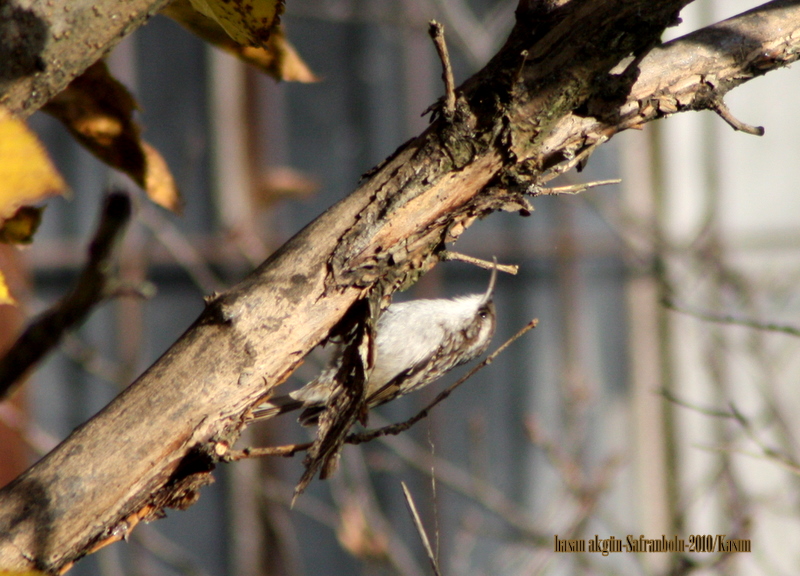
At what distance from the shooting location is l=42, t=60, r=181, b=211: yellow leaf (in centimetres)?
151

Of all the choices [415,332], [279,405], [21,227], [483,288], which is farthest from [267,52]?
[483,288]

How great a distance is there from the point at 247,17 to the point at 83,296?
81 centimetres

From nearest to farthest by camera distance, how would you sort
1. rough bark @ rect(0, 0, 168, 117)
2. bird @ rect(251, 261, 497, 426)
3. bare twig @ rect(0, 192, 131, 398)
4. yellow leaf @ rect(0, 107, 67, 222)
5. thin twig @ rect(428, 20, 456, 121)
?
yellow leaf @ rect(0, 107, 67, 222) < rough bark @ rect(0, 0, 168, 117) < thin twig @ rect(428, 20, 456, 121) < bare twig @ rect(0, 192, 131, 398) < bird @ rect(251, 261, 497, 426)

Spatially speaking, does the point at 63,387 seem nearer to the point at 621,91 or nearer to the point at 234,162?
the point at 234,162

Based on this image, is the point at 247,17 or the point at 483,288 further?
the point at 483,288

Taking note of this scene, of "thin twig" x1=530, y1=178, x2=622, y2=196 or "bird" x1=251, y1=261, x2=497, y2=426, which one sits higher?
"bird" x1=251, y1=261, x2=497, y2=426

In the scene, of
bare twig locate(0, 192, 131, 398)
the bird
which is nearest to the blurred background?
the bird

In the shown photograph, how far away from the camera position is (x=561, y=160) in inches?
55.2

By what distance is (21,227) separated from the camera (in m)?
1.33

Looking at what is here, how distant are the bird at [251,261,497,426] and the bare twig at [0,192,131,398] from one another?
1.18 m

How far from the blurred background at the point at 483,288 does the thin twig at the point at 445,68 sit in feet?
12.4

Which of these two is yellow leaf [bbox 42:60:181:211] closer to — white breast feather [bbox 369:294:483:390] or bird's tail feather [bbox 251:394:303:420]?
bird's tail feather [bbox 251:394:303:420]

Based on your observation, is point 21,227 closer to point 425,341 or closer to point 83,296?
point 83,296

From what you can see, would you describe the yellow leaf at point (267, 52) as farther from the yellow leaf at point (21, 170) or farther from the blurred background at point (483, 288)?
the blurred background at point (483, 288)
